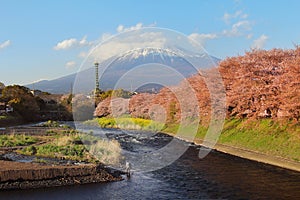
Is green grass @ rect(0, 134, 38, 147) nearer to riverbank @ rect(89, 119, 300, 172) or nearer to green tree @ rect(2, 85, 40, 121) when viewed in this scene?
riverbank @ rect(89, 119, 300, 172)

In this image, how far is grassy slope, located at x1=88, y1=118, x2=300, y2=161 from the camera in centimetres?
1725

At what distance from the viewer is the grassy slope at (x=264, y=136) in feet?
56.6

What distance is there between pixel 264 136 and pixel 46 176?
12907mm

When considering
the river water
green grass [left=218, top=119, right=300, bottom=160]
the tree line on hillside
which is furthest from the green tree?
the river water

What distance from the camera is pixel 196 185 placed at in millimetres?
12906

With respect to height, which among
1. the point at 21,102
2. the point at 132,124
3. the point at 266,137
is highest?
the point at 21,102

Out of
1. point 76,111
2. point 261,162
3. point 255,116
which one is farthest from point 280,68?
point 76,111

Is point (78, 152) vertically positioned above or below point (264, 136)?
below

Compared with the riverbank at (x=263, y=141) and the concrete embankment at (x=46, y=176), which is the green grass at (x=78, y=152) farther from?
the riverbank at (x=263, y=141)

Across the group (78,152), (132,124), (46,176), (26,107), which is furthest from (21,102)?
(46,176)

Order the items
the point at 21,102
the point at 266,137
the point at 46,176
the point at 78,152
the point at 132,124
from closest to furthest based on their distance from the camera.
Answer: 1. the point at 46,176
2. the point at 78,152
3. the point at 266,137
4. the point at 132,124
5. the point at 21,102

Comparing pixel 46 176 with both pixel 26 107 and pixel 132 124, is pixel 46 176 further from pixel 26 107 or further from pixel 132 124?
pixel 26 107

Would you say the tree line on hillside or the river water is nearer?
the river water

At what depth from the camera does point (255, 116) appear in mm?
21953
